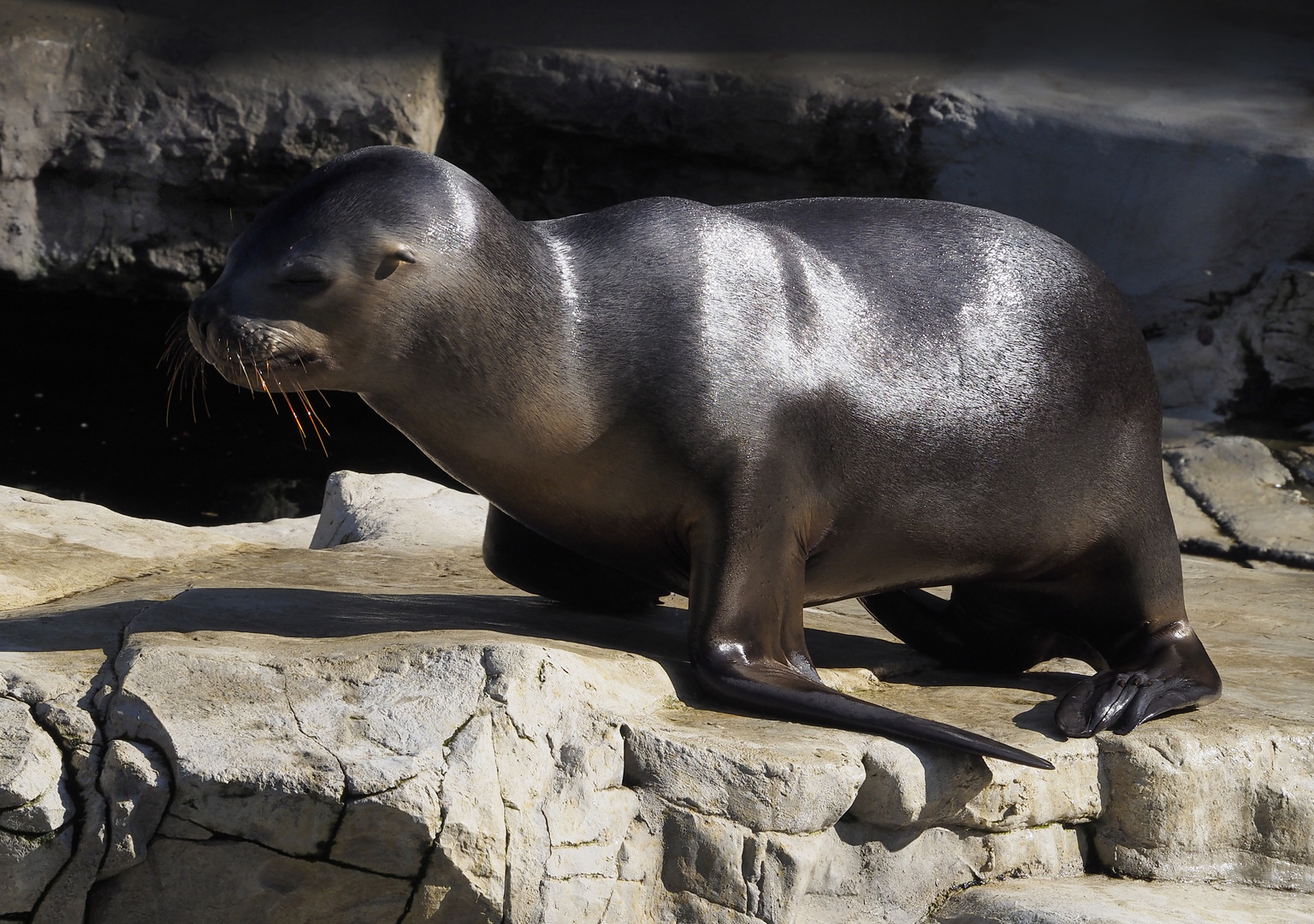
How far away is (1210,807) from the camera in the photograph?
3.28 meters

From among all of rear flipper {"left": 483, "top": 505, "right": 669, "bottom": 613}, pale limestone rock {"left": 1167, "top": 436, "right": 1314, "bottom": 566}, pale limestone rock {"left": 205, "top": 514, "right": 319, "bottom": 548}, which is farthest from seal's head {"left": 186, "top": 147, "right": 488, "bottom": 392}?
pale limestone rock {"left": 1167, "top": 436, "right": 1314, "bottom": 566}

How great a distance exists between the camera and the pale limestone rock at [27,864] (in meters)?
2.59

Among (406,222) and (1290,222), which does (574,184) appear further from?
(406,222)

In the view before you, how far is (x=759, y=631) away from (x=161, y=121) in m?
6.41

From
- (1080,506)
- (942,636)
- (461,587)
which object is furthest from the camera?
(461,587)

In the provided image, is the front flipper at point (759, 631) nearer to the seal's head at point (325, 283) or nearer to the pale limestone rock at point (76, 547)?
the seal's head at point (325, 283)

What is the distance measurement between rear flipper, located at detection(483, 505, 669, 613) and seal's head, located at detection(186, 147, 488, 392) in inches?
29.1

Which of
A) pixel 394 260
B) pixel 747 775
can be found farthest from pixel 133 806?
pixel 394 260

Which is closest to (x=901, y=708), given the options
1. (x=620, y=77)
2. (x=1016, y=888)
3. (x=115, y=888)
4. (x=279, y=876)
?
(x=1016, y=888)

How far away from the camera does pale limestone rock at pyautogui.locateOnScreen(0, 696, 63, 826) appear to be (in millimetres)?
2590

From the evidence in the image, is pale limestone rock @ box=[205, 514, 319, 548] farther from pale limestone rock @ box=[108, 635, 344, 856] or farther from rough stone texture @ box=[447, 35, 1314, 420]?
rough stone texture @ box=[447, 35, 1314, 420]

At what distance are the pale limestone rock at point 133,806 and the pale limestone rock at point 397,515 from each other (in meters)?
2.28

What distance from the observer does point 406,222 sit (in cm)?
320

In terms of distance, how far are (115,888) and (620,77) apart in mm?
6717
